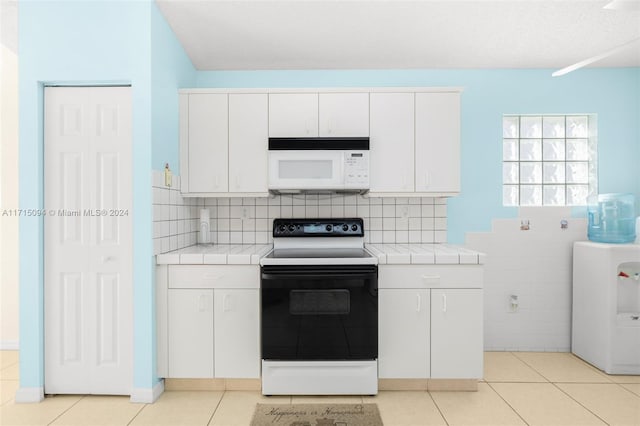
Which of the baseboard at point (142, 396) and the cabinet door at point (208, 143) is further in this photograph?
the cabinet door at point (208, 143)

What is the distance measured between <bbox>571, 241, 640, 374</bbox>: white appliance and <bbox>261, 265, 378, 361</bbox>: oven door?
1.81 metres

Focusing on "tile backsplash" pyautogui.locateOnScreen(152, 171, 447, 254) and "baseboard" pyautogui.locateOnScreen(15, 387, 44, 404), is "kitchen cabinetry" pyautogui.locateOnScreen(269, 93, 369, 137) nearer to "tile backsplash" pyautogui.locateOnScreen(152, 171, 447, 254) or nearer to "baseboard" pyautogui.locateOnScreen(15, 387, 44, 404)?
"tile backsplash" pyautogui.locateOnScreen(152, 171, 447, 254)

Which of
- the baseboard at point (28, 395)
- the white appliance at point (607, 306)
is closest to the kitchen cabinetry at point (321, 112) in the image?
the white appliance at point (607, 306)

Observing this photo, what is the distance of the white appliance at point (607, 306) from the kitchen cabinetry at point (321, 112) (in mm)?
2035

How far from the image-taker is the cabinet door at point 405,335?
251 cm

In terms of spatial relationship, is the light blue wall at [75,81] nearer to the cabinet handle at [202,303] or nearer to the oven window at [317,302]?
the cabinet handle at [202,303]

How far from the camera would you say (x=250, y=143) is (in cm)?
290

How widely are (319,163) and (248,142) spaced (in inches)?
22.4

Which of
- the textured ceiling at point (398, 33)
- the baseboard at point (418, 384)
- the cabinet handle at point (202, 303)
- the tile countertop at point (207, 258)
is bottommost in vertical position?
the baseboard at point (418, 384)

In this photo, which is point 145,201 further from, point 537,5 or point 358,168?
point 537,5

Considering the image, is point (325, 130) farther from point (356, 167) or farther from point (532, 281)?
point (532, 281)

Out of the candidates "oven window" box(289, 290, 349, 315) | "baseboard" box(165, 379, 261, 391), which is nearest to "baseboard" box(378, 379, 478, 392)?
"oven window" box(289, 290, 349, 315)

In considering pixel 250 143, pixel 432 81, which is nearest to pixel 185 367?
pixel 250 143

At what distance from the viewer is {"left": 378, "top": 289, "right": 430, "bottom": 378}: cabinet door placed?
8.22 ft
